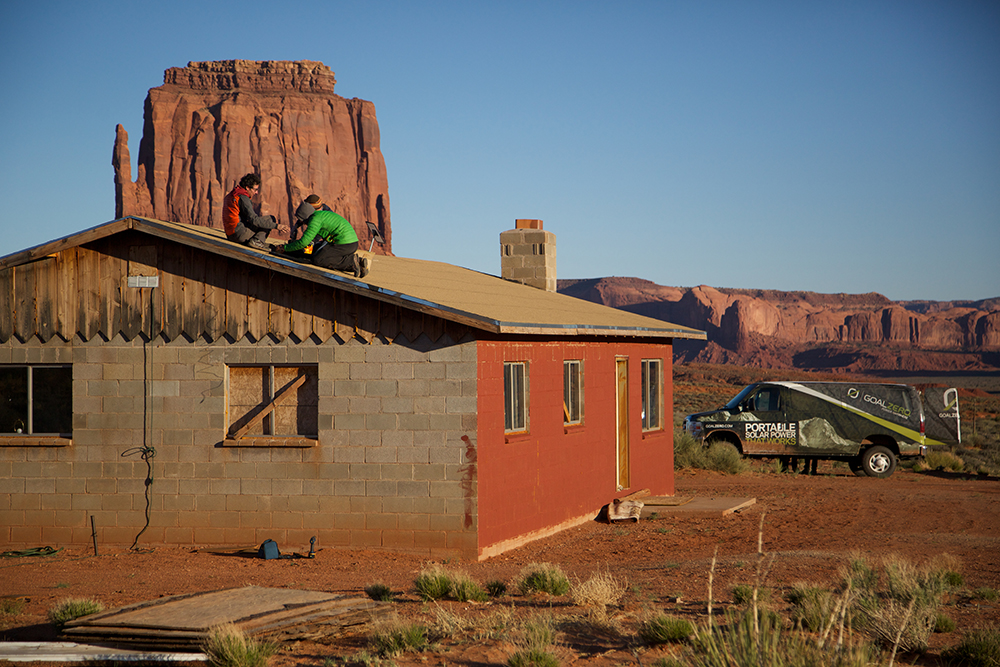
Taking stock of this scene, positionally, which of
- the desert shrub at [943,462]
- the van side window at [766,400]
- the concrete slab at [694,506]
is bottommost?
the desert shrub at [943,462]

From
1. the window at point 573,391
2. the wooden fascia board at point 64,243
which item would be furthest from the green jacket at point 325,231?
the window at point 573,391

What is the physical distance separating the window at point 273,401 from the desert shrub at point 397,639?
196 inches

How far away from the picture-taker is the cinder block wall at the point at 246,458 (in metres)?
11.2

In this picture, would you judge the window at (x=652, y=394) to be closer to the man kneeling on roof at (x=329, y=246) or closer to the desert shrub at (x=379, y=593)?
the man kneeling on roof at (x=329, y=246)

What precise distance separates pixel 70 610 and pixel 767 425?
706 inches

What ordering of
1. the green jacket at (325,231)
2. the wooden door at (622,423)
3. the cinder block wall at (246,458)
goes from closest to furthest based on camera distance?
the cinder block wall at (246,458), the green jacket at (325,231), the wooden door at (622,423)

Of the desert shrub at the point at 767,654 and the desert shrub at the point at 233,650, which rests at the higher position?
the desert shrub at the point at 767,654

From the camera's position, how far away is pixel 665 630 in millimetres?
6828

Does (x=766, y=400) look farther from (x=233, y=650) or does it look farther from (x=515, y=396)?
(x=233, y=650)

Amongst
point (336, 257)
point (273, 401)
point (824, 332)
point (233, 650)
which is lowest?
point (233, 650)

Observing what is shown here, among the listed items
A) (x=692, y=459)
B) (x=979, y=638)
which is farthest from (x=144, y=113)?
(x=979, y=638)

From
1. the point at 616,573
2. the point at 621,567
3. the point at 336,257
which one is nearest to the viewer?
the point at 616,573

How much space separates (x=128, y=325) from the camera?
11945mm

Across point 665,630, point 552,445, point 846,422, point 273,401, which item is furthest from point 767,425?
point 665,630
